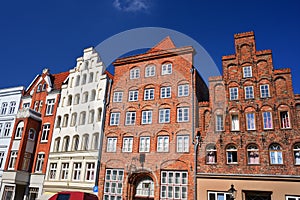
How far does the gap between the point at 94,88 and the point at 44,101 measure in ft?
25.8

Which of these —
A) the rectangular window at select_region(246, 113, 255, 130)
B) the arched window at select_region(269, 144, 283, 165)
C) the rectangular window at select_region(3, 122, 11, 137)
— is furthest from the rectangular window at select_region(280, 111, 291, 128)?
the rectangular window at select_region(3, 122, 11, 137)

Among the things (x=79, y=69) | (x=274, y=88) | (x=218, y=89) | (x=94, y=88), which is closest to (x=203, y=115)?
(x=218, y=89)

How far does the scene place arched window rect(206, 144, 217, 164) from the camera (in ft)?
70.8

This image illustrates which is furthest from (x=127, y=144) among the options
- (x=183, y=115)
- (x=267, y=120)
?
(x=267, y=120)

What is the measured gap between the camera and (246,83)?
22.4 meters

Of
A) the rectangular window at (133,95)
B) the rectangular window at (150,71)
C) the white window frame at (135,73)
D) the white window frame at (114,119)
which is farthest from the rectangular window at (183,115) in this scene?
the white window frame at (135,73)

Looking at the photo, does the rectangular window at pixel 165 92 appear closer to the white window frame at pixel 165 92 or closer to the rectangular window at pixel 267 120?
the white window frame at pixel 165 92

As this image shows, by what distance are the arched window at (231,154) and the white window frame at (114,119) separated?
1102 cm

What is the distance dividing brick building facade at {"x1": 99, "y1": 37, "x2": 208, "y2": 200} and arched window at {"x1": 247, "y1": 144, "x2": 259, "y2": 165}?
4432mm

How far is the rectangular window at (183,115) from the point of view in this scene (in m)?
23.9

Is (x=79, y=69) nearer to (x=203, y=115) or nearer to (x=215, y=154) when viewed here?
(x=203, y=115)

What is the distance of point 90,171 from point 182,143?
379 inches

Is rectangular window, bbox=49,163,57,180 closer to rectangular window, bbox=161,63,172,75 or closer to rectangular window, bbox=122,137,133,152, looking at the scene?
rectangular window, bbox=122,137,133,152

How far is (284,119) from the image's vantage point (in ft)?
66.7
